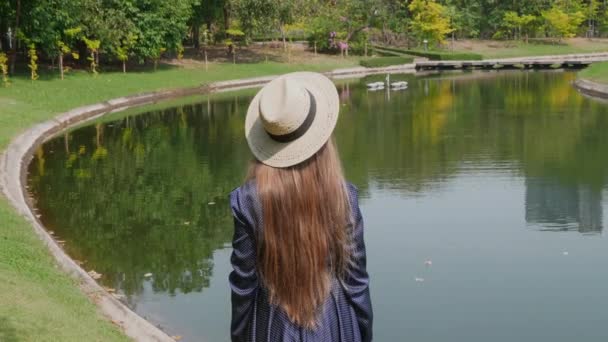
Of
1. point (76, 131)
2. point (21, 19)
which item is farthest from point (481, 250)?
point (21, 19)

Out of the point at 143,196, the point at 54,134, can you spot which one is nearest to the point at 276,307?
the point at 143,196

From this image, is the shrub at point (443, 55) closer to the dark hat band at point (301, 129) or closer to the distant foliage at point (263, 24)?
the distant foliage at point (263, 24)

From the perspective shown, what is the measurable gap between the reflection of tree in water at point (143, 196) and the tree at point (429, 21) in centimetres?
3813

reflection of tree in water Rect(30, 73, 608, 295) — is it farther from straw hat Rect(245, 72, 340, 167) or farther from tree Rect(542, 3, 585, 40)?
tree Rect(542, 3, 585, 40)

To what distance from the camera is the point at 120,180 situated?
17.6 meters

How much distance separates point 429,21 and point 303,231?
201 feet

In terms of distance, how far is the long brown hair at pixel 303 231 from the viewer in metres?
3.14

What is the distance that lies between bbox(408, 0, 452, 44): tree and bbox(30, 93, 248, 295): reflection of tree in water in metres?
→ 38.1

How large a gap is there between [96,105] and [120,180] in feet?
45.7

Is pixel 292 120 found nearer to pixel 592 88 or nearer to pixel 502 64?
pixel 592 88

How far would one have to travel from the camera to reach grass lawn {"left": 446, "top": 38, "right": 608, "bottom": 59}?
64.6 metres

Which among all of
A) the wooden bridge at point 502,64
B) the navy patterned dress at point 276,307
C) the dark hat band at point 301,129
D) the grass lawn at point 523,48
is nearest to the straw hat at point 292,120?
the dark hat band at point 301,129

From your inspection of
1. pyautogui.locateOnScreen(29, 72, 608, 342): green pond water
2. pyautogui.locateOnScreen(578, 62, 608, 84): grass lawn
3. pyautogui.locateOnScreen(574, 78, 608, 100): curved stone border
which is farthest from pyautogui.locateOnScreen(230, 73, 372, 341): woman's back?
pyautogui.locateOnScreen(578, 62, 608, 84): grass lawn

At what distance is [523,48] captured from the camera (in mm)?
66625
